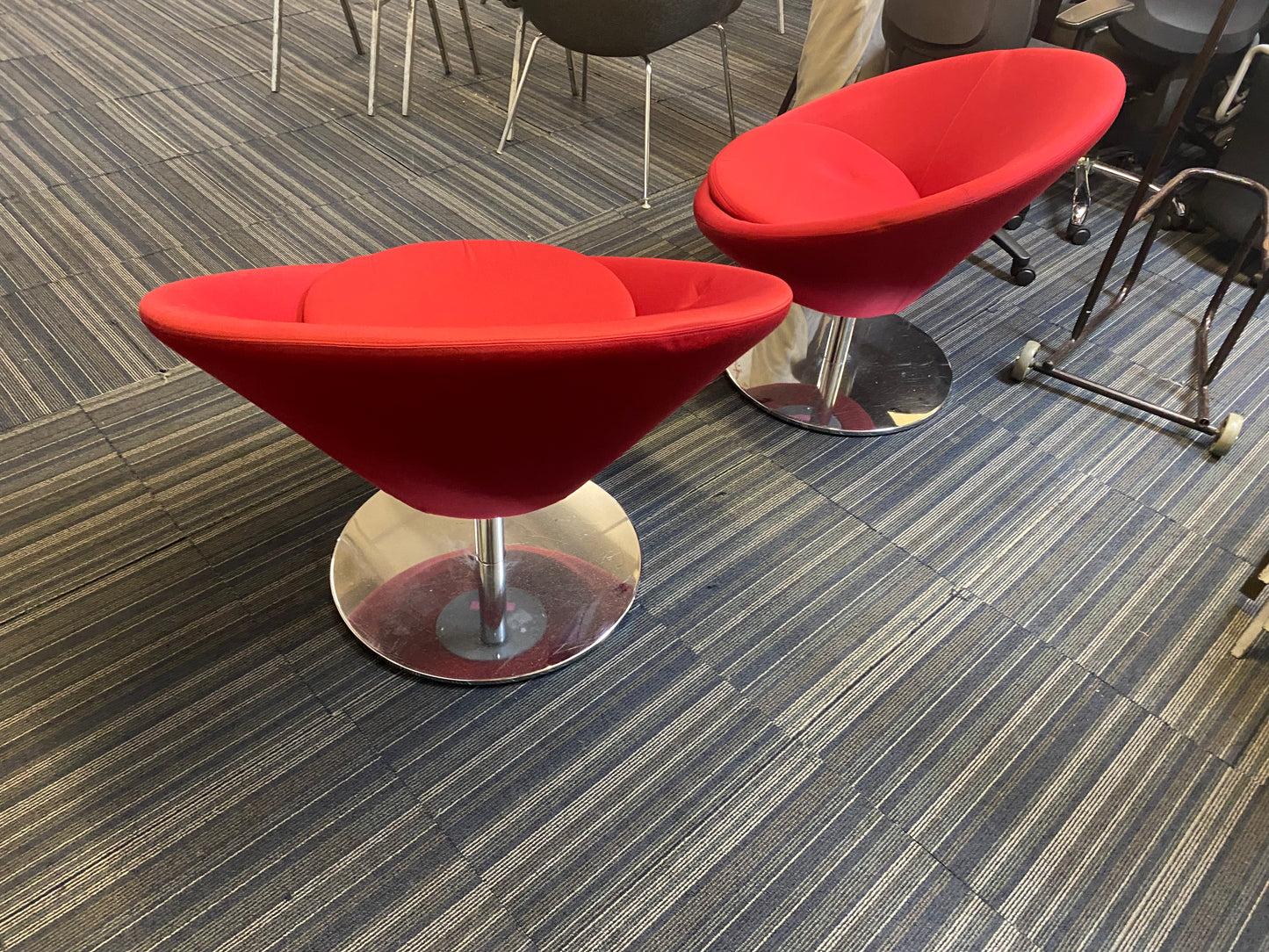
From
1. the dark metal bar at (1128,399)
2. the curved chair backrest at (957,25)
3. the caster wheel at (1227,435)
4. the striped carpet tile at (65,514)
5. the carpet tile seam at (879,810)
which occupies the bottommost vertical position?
the striped carpet tile at (65,514)

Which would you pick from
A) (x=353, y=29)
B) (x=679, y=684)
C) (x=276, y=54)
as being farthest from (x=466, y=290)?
(x=353, y=29)

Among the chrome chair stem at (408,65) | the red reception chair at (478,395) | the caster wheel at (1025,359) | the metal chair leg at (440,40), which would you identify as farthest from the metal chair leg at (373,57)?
the caster wheel at (1025,359)

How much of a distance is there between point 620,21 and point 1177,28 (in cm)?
164

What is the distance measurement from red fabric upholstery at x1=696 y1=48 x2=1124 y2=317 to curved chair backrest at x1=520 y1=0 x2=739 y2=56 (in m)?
0.72

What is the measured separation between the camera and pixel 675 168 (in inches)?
118

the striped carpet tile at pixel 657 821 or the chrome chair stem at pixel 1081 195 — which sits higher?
the chrome chair stem at pixel 1081 195

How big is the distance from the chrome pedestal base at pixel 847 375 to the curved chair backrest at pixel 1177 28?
48.6 inches

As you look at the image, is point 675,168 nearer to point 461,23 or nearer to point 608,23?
point 608,23

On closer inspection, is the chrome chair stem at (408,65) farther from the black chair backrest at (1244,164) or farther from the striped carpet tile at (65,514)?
the black chair backrest at (1244,164)

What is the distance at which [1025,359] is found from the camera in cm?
224

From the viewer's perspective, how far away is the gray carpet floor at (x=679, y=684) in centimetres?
131

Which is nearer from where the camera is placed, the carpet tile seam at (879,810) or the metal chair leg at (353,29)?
the carpet tile seam at (879,810)

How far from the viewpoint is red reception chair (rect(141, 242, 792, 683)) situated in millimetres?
969

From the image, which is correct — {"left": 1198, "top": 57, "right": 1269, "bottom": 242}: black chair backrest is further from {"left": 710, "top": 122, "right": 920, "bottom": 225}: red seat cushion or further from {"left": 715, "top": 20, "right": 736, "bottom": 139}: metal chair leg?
{"left": 715, "top": 20, "right": 736, "bottom": 139}: metal chair leg
